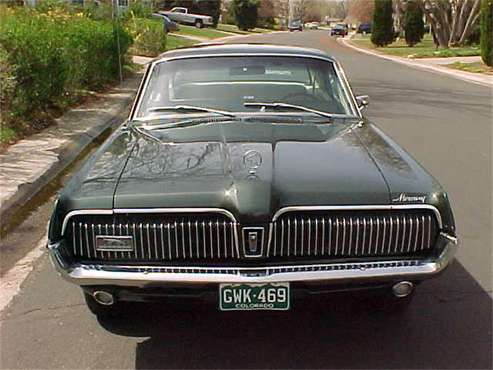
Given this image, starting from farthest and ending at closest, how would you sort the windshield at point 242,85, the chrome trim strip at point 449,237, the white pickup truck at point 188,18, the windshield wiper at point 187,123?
the white pickup truck at point 188,18 → the windshield at point 242,85 → the windshield wiper at point 187,123 → the chrome trim strip at point 449,237

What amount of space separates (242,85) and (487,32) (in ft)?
69.6

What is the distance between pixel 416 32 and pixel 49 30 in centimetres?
3509

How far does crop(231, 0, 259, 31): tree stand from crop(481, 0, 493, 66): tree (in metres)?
52.0

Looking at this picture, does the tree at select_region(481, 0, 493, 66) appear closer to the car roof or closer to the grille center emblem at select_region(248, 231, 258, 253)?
the car roof

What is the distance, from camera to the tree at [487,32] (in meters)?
22.4

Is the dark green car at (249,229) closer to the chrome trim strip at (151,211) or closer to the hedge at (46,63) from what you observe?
the chrome trim strip at (151,211)

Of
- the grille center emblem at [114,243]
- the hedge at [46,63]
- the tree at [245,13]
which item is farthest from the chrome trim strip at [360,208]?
the tree at [245,13]

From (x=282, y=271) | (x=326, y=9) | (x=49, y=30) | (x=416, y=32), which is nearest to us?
(x=282, y=271)

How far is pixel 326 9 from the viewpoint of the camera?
141625 mm

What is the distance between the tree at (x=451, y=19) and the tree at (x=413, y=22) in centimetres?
223

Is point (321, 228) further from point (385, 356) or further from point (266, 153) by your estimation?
point (385, 356)

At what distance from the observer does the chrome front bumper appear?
2.67 metres

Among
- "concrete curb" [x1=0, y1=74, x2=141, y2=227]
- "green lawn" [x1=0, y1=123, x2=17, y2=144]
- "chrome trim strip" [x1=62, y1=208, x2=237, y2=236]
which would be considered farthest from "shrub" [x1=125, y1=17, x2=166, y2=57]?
"chrome trim strip" [x1=62, y1=208, x2=237, y2=236]

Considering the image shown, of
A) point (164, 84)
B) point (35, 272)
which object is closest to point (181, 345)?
point (35, 272)
